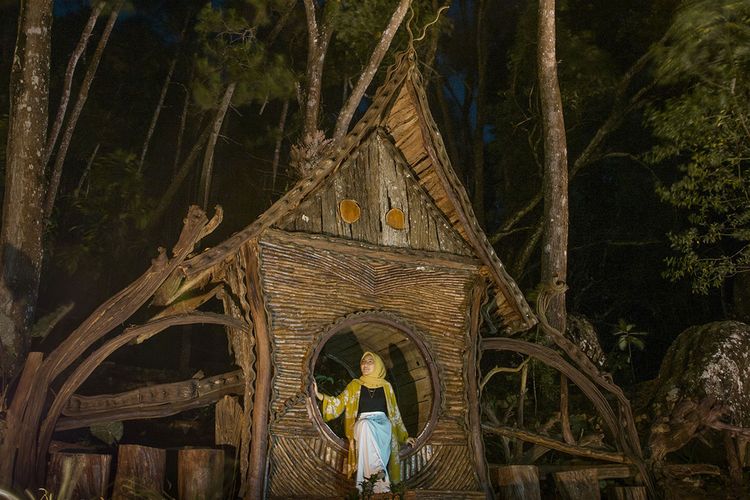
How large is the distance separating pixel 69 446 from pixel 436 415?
3553 mm

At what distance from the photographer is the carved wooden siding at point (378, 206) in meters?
7.90

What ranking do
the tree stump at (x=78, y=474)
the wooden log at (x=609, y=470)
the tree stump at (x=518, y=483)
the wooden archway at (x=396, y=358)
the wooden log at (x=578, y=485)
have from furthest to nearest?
the wooden log at (x=609, y=470), the wooden log at (x=578, y=485), the tree stump at (x=518, y=483), the wooden archway at (x=396, y=358), the tree stump at (x=78, y=474)

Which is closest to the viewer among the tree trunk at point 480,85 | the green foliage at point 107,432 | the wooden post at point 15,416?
the wooden post at point 15,416

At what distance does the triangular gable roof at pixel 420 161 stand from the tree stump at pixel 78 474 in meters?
2.17

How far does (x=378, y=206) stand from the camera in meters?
8.30

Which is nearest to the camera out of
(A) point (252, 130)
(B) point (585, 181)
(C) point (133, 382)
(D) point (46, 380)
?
(D) point (46, 380)

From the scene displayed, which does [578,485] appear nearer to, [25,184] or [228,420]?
[228,420]

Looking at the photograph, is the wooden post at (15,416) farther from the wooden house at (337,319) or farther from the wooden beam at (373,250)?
the wooden beam at (373,250)

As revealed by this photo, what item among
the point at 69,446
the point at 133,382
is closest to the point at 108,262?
the point at 133,382

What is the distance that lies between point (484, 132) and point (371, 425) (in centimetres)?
1235

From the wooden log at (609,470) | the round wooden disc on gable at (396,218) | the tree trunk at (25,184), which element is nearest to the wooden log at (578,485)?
the wooden log at (609,470)

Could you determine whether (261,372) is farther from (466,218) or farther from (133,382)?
(133,382)

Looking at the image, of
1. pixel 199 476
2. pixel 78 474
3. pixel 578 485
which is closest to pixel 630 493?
pixel 578 485

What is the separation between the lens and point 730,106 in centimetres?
1201
